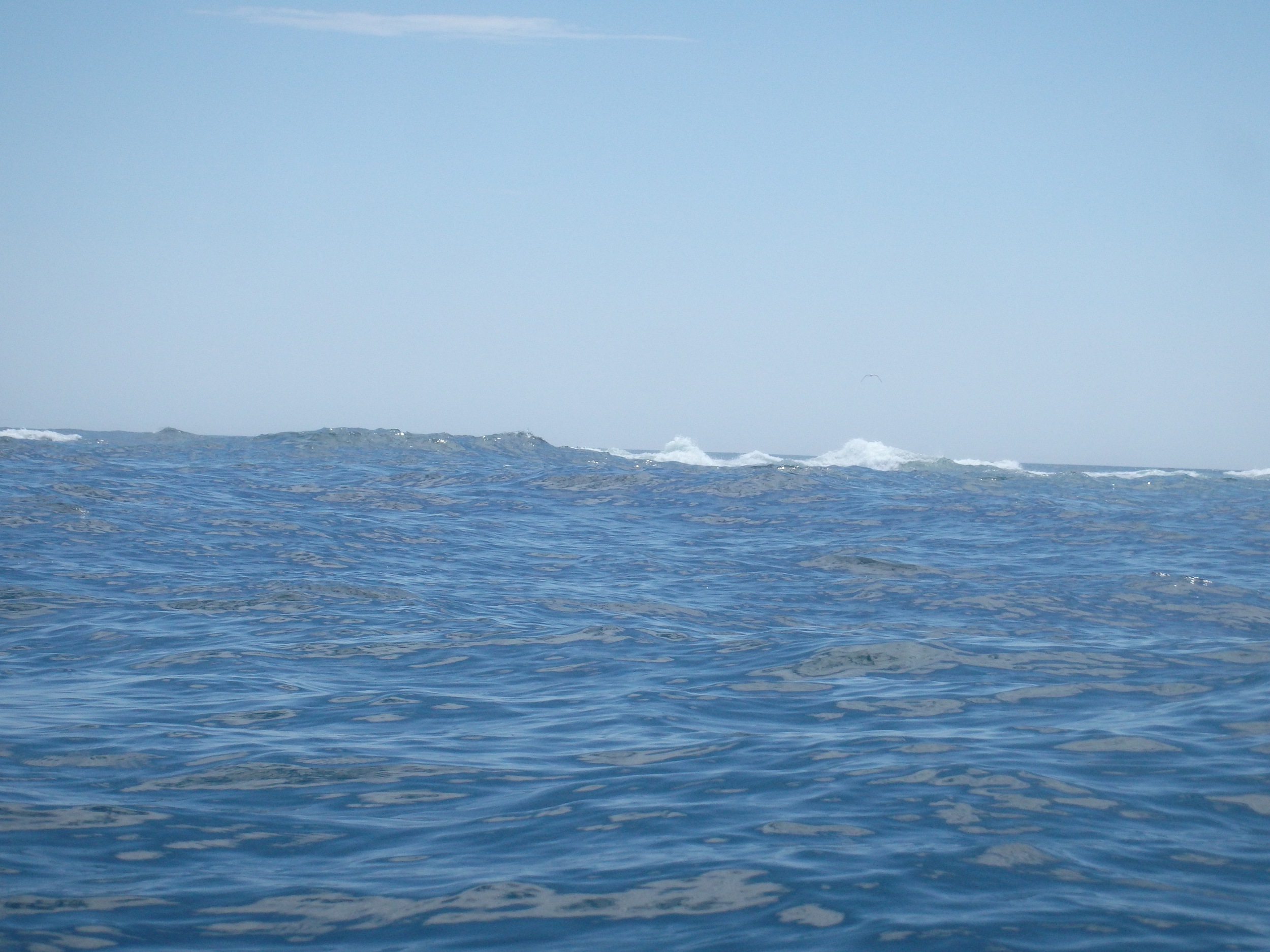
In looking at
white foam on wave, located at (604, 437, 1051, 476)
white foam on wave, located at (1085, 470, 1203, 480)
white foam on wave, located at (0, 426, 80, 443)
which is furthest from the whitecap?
white foam on wave, located at (0, 426, 80, 443)

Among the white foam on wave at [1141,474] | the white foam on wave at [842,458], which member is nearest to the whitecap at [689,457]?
the white foam on wave at [842,458]

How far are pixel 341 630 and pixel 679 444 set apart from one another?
155ft

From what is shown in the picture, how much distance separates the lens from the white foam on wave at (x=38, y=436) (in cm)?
4756

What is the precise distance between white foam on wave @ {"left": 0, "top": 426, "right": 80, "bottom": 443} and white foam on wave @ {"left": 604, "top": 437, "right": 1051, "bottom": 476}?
2893 centimetres

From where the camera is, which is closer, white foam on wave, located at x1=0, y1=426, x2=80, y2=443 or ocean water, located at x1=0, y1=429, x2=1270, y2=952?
ocean water, located at x1=0, y1=429, x2=1270, y2=952

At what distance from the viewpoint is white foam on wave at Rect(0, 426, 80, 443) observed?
156 feet

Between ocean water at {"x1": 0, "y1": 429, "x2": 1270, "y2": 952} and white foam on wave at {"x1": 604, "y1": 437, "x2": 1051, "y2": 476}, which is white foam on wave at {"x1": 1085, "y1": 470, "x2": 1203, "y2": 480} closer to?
white foam on wave at {"x1": 604, "y1": 437, "x2": 1051, "y2": 476}

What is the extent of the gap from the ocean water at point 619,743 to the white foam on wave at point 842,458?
1175 inches

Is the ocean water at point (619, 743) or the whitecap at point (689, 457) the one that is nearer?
the ocean water at point (619, 743)

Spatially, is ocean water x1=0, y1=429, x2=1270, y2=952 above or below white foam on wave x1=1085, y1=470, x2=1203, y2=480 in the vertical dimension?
below

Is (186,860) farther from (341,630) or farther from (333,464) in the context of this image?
(333,464)

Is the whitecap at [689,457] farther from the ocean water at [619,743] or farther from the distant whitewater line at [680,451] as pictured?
the ocean water at [619,743]

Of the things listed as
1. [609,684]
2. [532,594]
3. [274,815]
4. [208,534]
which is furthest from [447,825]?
[208,534]

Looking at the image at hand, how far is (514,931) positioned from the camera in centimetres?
523
